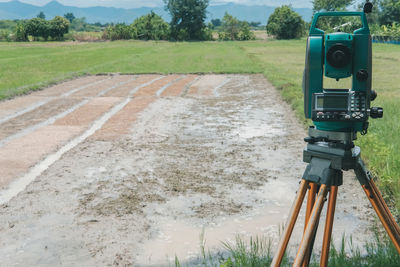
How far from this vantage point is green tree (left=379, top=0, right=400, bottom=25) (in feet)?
193

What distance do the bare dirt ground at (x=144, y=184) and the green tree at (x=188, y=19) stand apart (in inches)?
2287

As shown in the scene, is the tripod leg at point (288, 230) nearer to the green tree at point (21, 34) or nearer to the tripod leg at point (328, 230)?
the tripod leg at point (328, 230)

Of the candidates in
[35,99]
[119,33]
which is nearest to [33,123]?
[35,99]

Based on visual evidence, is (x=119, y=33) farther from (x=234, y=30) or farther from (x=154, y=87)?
(x=154, y=87)

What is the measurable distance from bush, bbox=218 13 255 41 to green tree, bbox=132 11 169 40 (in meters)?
8.35

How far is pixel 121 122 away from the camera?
7.48 metres

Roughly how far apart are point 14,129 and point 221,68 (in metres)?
12.1

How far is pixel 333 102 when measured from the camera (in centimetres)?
185

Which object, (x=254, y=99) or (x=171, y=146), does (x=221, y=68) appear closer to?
(x=254, y=99)

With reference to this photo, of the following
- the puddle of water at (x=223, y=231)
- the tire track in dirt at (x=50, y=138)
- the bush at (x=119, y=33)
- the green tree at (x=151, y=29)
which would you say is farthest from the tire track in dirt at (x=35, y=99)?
the green tree at (x=151, y=29)

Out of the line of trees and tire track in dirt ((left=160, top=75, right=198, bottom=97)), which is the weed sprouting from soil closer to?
tire track in dirt ((left=160, top=75, right=198, bottom=97))

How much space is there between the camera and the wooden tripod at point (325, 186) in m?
1.85

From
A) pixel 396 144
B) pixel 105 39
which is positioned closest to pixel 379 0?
pixel 105 39

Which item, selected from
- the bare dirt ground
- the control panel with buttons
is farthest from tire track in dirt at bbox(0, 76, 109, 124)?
the control panel with buttons
